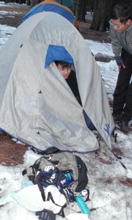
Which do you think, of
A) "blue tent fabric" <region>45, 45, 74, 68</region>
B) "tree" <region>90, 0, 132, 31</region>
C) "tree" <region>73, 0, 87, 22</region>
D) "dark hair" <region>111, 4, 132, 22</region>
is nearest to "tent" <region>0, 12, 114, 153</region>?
"blue tent fabric" <region>45, 45, 74, 68</region>

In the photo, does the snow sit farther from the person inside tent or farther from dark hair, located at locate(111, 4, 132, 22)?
dark hair, located at locate(111, 4, 132, 22)

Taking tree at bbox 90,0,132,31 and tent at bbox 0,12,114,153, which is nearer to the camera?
tent at bbox 0,12,114,153

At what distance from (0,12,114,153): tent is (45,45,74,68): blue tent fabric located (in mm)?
13

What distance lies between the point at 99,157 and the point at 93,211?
0.90 meters

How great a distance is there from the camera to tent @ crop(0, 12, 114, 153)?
→ 2.94 meters

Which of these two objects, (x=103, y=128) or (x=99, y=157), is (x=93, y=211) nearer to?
(x=99, y=157)

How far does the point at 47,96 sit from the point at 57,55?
22.2 inches

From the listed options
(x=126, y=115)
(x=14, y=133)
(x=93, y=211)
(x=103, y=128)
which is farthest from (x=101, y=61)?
(x=93, y=211)

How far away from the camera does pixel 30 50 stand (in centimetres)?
304

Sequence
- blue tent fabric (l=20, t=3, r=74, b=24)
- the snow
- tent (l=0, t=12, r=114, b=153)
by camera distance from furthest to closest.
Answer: blue tent fabric (l=20, t=3, r=74, b=24) < tent (l=0, t=12, r=114, b=153) < the snow

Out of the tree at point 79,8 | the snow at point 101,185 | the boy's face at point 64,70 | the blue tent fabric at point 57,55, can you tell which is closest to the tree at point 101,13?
the tree at point 79,8

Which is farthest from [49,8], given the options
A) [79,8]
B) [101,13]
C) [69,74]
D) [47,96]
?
[79,8]

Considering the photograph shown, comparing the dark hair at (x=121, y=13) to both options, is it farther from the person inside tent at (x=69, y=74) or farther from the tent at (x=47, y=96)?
the person inside tent at (x=69, y=74)

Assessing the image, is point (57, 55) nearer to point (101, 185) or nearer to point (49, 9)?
point (101, 185)
